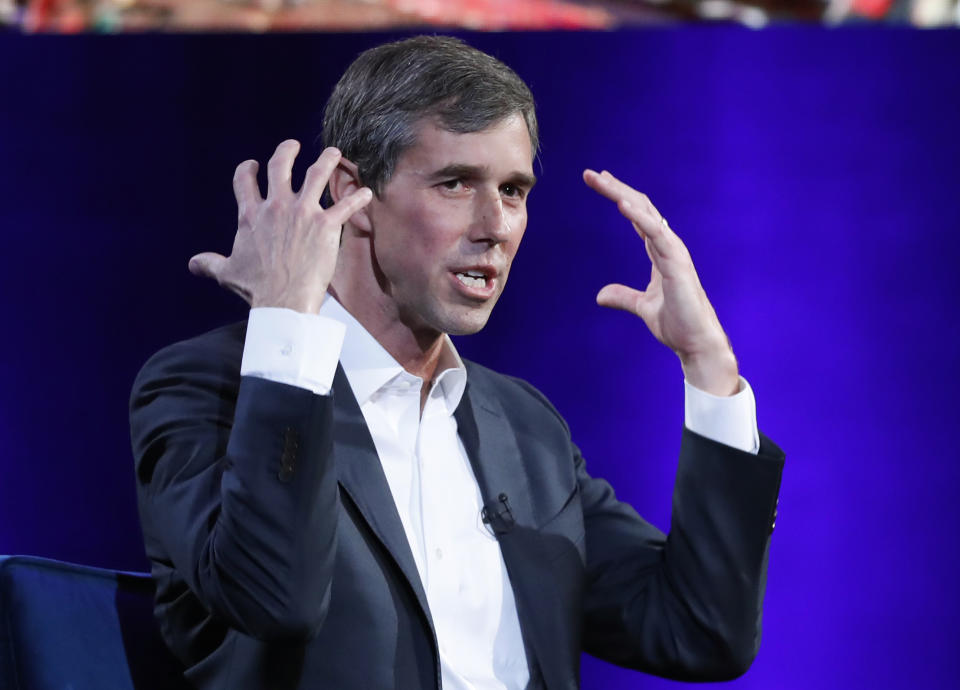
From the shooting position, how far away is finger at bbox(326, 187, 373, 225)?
1.41 meters

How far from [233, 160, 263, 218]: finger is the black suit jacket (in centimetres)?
22

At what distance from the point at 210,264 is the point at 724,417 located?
72cm

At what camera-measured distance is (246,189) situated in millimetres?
1457

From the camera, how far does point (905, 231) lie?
7.13 ft

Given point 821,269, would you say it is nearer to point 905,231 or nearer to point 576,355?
point 905,231

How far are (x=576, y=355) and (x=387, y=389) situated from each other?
2.20 ft

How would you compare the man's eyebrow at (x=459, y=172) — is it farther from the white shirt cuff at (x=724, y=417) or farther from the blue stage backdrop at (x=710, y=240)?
the blue stage backdrop at (x=710, y=240)

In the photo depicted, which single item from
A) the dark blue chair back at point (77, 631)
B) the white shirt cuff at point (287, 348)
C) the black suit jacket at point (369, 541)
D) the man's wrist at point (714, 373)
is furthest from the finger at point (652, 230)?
the dark blue chair back at point (77, 631)

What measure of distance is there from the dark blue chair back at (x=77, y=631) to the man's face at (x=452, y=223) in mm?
585

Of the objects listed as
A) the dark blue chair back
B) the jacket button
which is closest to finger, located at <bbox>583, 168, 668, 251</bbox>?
the jacket button

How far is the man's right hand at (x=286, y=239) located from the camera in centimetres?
137

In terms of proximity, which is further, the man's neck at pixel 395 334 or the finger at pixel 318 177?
the man's neck at pixel 395 334

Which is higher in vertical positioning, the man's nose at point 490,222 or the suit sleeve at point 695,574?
the man's nose at point 490,222

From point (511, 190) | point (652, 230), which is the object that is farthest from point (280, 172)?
point (652, 230)
